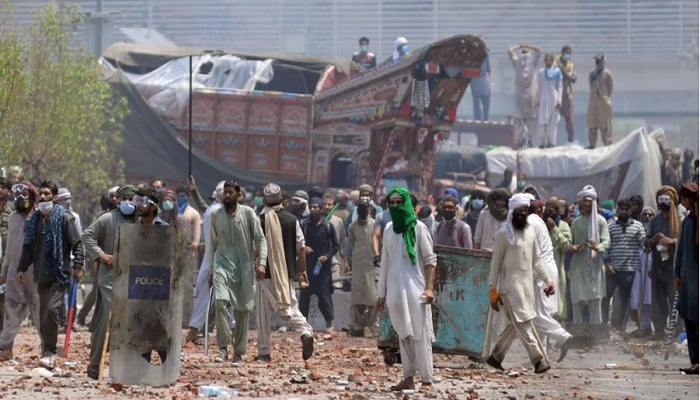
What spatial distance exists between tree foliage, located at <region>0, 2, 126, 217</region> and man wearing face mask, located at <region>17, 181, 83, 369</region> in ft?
37.9

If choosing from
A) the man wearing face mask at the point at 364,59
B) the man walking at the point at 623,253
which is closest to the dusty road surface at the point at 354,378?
the man walking at the point at 623,253

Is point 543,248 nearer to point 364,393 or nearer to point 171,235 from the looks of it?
point 364,393

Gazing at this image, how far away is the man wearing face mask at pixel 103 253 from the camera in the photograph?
476 inches

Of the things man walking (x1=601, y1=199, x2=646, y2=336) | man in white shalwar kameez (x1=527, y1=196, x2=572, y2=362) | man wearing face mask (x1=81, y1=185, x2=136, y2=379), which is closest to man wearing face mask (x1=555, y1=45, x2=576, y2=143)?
man walking (x1=601, y1=199, x2=646, y2=336)


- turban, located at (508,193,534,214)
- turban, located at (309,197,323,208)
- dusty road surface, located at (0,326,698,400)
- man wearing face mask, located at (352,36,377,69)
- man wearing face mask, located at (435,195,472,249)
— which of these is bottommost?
dusty road surface, located at (0,326,698,400)

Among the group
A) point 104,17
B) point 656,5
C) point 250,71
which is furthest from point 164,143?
point 656,5

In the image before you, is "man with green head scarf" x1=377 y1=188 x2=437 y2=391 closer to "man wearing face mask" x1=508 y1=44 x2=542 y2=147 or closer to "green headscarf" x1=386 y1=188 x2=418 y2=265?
"green headscarf" x1=386 y1=188 x2=418 y2=265

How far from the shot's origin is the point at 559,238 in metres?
17.6

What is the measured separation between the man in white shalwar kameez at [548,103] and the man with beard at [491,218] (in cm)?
1702

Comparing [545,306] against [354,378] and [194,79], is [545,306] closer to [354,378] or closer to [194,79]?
[354,378]

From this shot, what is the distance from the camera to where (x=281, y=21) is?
51.5 meters

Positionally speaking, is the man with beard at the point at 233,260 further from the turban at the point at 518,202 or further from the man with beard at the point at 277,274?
the turban at the point at 518,202

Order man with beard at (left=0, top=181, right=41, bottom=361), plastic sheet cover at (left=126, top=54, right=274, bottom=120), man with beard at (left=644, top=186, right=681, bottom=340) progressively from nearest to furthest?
1. man with beard at (left=0, top=181, right=41, bottom=361)
2. man with beard at (left=644, top=186, right=681, bottom=340)
3. plastic sheet cover at (left=126, top=54, right=274, bottom=120)

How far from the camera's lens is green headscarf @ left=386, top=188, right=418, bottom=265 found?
39.5ft
